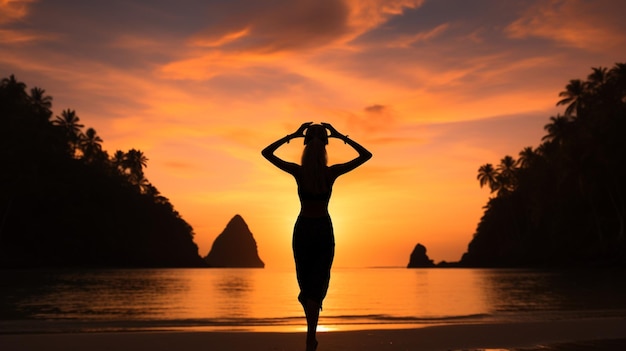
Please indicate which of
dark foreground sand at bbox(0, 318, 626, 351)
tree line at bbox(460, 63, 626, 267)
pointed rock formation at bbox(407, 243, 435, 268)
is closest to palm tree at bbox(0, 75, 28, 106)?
tree line at bbox(460, 63, 626, 267)

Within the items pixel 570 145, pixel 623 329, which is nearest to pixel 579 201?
pixel 570 145

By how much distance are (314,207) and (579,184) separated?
3044 inches

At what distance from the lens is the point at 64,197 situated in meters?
92.8

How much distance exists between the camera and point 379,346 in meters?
8.38

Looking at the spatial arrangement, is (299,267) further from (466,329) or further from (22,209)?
(22,209)

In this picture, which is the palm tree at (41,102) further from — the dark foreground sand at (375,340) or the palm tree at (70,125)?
the dark foreground sand at (375,340)

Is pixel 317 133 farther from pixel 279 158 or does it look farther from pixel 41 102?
pixel 41 102

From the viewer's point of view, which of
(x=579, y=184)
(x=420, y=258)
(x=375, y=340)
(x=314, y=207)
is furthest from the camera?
(x=420, y=258)

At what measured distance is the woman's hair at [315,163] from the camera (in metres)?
5.85

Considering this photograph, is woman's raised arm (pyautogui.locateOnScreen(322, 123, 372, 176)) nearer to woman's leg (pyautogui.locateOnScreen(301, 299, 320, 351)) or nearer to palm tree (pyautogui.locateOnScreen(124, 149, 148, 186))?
woman's leg (pyautogui.locateOnScreen(301, 299, 320, 351))

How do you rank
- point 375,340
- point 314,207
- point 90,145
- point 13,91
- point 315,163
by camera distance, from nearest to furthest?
point 315,163 → point 314,207 → point 375,340 → point 13,91 → point 90,145

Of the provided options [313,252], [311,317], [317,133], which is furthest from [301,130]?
[311,317]

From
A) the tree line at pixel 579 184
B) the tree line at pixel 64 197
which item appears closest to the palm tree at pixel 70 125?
the tree line at pixel 64 197

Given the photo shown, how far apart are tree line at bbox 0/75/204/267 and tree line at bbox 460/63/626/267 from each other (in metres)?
68.9
